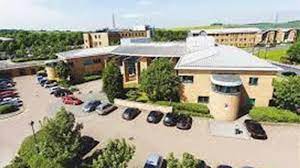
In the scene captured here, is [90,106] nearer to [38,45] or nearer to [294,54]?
[294,54]

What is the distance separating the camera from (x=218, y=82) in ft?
108

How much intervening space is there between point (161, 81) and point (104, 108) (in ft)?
31.3

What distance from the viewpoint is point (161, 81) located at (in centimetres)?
3631

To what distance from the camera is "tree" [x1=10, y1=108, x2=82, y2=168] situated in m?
20.9

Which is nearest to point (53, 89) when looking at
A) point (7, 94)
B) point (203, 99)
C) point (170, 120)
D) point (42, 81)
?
point (42, 81)

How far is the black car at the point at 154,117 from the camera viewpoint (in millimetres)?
33084

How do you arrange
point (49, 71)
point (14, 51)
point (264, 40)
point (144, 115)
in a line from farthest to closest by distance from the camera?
point (264, 40)
point (14, 51)
point (49, 71)
point (144, 115)

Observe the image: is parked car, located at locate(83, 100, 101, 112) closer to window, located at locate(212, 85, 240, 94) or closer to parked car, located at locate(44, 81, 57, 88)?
parked car, located at locate(44, 81, 57, 88)

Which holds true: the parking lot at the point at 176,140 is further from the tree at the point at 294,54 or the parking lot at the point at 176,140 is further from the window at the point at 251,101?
the tree at the point at 294,54

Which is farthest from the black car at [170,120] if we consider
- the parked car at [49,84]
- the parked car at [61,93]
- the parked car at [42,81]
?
the parked car at [42,81]

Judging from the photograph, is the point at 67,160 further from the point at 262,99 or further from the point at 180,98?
the point at 262,99

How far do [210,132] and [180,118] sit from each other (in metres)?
4.35

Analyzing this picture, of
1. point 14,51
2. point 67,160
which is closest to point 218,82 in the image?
point 67,160

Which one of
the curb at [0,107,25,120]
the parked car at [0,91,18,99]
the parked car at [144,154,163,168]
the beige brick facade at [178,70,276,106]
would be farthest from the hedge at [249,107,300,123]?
the parked car at [0,91,18,99]
